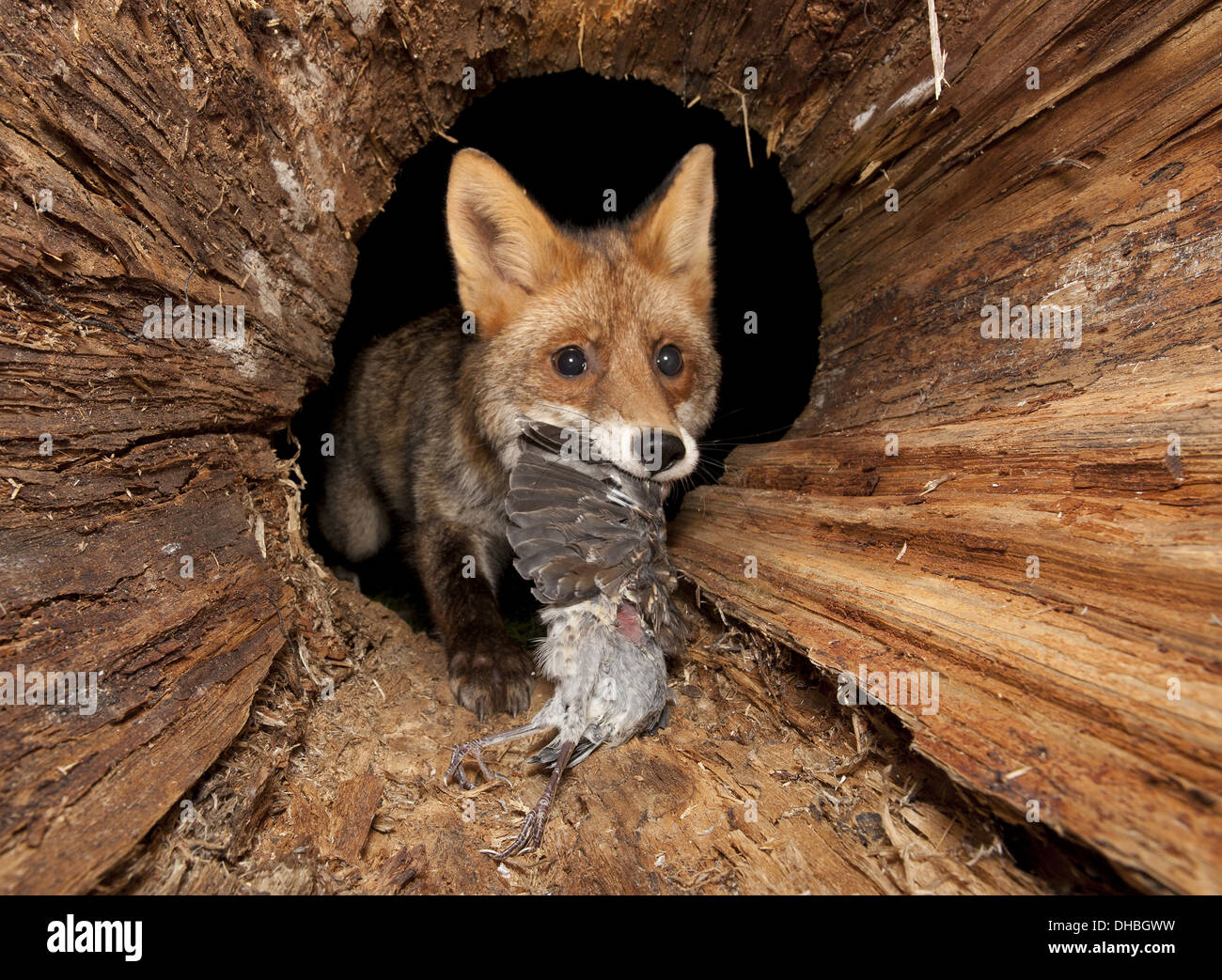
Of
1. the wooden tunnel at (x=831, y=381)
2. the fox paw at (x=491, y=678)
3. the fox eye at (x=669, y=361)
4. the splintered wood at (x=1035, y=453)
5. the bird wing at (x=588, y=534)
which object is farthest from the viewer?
the fox eye at (x=669, y=361)

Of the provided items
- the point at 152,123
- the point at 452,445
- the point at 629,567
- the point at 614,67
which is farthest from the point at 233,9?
the point at 629,567

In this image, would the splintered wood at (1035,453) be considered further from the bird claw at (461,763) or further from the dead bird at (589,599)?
the bird claw at (461,763)

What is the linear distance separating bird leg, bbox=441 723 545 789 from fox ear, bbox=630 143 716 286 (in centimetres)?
251

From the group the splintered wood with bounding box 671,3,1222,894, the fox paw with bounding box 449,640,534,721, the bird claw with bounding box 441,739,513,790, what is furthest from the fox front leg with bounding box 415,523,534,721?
the splintered wood with bounding box 671,3,1222,894

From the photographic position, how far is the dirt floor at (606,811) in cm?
195

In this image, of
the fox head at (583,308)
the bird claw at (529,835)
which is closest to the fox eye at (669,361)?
the fox head at (583,308)

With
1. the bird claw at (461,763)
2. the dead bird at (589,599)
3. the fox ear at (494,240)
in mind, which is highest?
the fox ear at (494,240)

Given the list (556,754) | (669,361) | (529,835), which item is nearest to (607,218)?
(669,361)

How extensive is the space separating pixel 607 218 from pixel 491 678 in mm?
3064

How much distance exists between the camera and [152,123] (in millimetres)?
2430

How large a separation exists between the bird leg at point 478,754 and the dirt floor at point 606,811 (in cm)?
5

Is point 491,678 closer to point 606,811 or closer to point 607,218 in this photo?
point 606,811

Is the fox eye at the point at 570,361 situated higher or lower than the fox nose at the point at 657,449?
higher

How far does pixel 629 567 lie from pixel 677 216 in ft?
6.54
